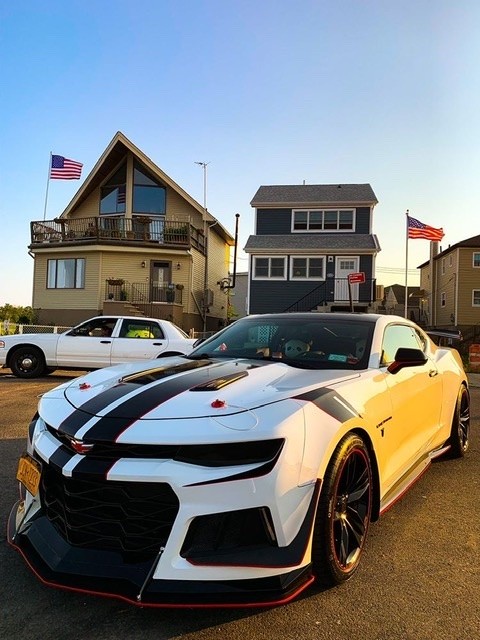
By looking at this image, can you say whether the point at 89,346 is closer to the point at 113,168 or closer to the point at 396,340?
the point at 396,340

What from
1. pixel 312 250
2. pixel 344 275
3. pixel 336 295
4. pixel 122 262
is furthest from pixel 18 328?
pixel 344 275

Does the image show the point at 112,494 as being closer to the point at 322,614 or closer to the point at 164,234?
the point at 322,614

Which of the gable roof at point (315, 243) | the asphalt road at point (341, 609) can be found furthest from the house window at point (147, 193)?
the asphalt road at point (341, 609)

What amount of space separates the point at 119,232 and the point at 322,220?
11.1 metres

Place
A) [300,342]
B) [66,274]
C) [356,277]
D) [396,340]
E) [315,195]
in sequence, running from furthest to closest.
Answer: [315,195], [66,274], [356,277], [396,340], [300,342]

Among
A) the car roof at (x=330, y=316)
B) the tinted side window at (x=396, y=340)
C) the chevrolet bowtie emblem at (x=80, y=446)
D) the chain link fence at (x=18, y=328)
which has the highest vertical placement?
the car roof at (x=330, y=316)

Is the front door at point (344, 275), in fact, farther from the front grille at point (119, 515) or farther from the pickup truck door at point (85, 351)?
the front grille at point (119, 515)

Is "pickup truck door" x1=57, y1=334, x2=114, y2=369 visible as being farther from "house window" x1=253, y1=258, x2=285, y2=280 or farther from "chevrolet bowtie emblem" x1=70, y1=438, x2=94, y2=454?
"house window" x1=253, y1=258, x2=285, y2=280

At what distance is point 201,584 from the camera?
2164mm

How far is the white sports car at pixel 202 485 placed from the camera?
2.21m

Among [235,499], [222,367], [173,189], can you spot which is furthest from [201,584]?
[173,189]

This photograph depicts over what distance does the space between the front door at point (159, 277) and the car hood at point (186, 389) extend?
24.1 metres

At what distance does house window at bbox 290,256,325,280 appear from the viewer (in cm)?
2762

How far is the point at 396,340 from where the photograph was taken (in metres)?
4.39
